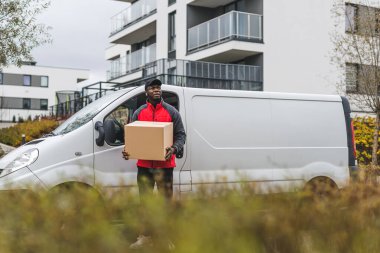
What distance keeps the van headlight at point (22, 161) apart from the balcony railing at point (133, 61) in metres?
23.5

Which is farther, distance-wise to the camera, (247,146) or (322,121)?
(322,121)

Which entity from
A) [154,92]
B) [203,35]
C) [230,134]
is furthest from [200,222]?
[203,35]

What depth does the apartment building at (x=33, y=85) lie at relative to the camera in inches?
2699

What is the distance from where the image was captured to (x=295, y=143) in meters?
8.27

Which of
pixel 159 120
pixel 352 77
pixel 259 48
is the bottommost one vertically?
pixel 159 120

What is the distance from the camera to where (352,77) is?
749 inches

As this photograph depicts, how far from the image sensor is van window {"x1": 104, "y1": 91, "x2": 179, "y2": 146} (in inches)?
276

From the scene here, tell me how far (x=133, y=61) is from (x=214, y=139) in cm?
2426

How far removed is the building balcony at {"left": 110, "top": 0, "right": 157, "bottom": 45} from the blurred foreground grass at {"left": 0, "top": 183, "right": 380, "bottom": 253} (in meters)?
28.3

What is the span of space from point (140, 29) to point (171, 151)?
86.9ft

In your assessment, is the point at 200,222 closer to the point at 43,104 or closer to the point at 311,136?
the point at 311,136

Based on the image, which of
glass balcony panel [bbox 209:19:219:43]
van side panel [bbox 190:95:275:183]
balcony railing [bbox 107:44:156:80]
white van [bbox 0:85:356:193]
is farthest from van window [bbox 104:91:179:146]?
balcony railing [bbox 107:44:156:80]

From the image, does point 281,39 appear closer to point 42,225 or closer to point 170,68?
point 170,68

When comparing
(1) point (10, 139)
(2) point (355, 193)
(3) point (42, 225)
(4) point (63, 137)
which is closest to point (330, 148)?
(4) point (63, 137)
